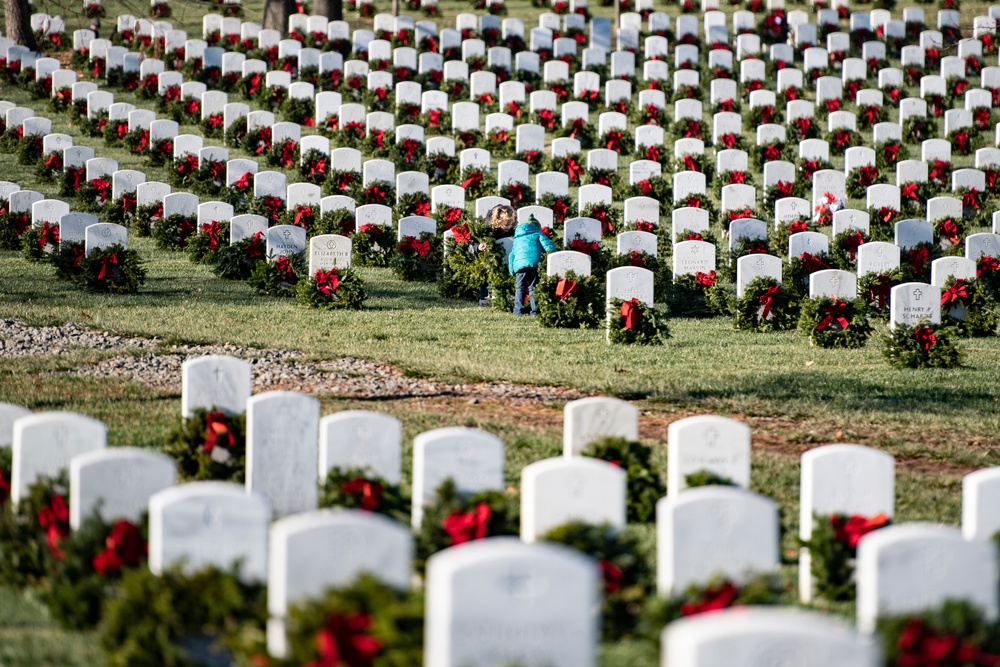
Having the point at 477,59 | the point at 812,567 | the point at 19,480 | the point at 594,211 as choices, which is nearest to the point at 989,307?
the point at 594,211

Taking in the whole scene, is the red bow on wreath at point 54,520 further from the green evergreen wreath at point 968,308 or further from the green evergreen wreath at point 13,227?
the green evergreen wreath at point 13,227

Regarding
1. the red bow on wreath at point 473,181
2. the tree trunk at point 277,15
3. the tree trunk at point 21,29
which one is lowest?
the red bow on wreath at point 473,181

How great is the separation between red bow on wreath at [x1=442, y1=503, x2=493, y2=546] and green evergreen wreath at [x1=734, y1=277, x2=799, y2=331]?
9079mm

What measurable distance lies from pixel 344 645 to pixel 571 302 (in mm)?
10569

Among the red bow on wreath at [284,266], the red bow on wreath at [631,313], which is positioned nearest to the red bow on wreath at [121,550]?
the red bow on wreath at [631,313]

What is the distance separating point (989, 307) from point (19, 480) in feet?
40.0

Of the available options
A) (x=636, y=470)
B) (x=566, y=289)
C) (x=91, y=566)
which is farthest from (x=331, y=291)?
(x=91, y=566)

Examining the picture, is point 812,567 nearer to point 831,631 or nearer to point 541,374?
point 831,631

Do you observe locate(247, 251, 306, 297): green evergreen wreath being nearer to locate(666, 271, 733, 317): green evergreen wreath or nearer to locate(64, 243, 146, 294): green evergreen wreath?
locate(64, 243, 146, 294): green evergreen wreath

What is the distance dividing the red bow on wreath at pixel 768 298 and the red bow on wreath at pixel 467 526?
9.16m

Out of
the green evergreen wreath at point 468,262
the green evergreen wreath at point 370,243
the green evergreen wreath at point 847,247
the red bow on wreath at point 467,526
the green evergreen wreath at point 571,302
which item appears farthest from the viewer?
the green evergreen wreath at point 370,243

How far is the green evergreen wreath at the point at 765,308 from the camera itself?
15531 mm

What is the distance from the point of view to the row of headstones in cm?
561

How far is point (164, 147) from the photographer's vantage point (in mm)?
24641
